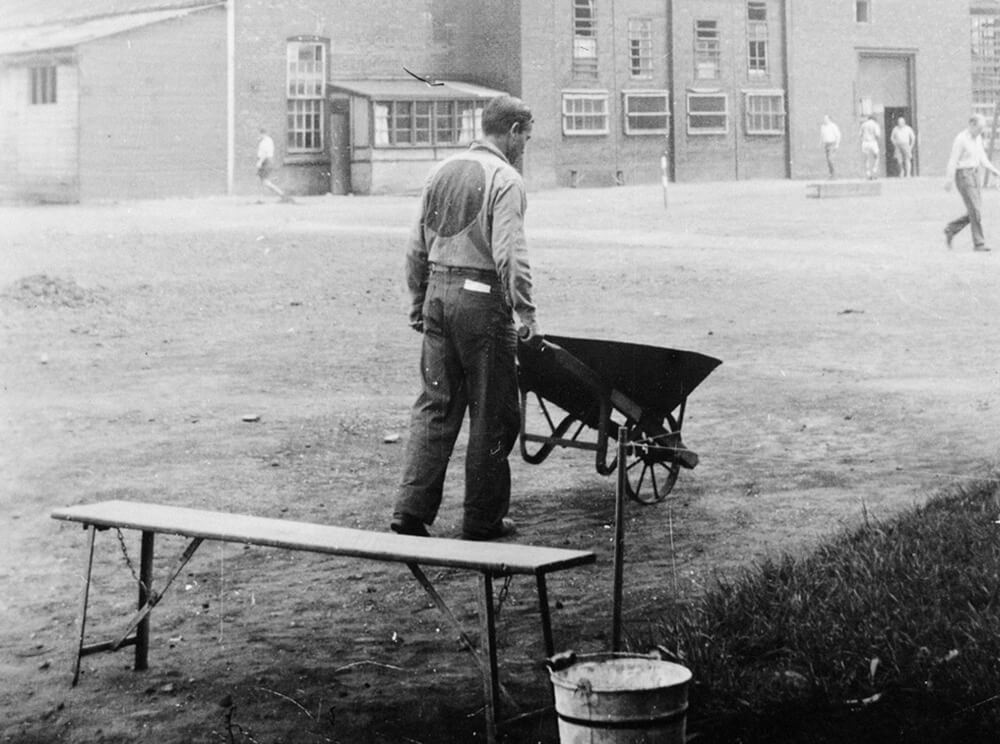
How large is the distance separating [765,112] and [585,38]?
426 centimetres

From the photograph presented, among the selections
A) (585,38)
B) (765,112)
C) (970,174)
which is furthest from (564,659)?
(765,112)

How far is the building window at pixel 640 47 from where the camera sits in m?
15.7

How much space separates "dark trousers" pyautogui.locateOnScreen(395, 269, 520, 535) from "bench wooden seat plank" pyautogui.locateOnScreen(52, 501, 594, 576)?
3.75 ft

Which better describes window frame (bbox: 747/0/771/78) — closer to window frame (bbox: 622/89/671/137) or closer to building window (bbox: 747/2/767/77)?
building window (bbox: 747/2/767/77)

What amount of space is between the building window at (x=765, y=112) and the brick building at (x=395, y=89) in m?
0.05

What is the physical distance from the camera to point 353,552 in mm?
4070

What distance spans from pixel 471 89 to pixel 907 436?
11320mm

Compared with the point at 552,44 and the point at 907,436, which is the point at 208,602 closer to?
the point at 907,436

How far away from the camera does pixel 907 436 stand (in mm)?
7996

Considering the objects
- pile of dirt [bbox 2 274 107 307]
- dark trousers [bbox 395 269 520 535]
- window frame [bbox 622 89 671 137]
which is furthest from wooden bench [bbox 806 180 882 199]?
dark trousers [bbox 395 269 520 535]

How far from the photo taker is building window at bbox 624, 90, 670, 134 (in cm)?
1728

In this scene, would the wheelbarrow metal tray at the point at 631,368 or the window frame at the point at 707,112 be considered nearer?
the wheelbarrow metal tray at the point at 631,368

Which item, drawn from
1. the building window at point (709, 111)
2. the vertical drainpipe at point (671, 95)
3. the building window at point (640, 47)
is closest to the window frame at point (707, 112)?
the building window at point (709, 111)

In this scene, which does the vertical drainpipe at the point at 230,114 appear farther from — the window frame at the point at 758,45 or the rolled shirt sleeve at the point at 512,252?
the rolled shirt sleeve at the point at 512,252
